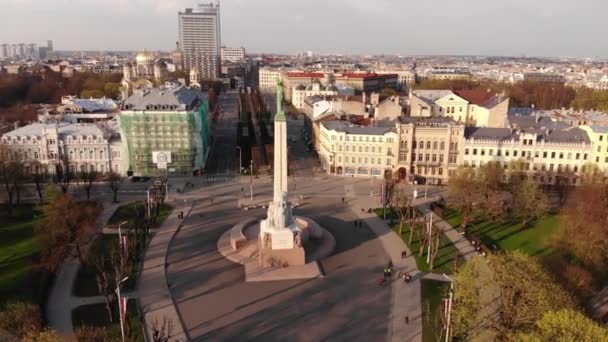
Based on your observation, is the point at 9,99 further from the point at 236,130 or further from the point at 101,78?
the point at 236,130

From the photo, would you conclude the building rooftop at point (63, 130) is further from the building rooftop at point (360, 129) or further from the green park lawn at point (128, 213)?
the building rooftop at point (360, 129)

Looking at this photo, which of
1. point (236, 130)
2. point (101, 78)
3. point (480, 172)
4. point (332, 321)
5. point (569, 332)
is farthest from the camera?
point (101, 78)

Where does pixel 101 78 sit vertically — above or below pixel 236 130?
above

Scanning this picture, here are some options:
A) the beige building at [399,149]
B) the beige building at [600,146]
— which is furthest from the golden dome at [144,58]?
→ the beige building at [600,146]

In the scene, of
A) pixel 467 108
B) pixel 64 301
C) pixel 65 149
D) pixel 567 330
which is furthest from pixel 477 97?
pixel 64 301

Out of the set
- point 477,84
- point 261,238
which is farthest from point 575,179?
point 477,84

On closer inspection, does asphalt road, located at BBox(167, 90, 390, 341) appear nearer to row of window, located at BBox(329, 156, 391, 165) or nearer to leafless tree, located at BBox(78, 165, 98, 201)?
leafless tree, located at BBox(78, 165, 98, 201)
